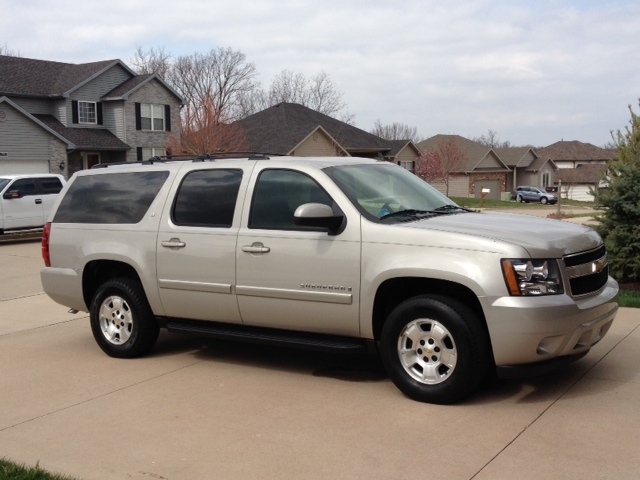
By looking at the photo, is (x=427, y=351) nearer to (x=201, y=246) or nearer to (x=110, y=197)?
(x=201, y=246)

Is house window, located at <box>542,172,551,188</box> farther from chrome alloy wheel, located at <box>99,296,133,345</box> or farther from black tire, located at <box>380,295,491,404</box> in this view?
black tire, located at <box>380,295,491,404</box>

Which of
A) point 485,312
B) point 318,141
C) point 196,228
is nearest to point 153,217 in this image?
point 196,228

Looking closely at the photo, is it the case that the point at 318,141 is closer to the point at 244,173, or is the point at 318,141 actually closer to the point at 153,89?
the point at 153,89

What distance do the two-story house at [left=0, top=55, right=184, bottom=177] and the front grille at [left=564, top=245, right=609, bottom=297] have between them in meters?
36.7

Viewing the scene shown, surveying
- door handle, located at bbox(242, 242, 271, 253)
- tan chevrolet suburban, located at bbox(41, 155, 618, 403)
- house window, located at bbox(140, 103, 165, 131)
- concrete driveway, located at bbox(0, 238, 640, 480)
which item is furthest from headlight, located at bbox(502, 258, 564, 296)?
house window, located at bbox(140, 103, 165, 131)

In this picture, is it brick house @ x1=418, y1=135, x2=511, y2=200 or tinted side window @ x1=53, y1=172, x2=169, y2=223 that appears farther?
brick house @ x1=418, y1=135, x2=511, y2=200

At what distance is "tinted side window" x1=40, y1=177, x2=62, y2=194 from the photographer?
22641mm

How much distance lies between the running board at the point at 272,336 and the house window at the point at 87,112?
39871mm

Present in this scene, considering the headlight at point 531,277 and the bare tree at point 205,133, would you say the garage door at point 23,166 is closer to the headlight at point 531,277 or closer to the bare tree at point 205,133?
the bare tree at point 205,133

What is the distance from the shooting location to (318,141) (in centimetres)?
4781

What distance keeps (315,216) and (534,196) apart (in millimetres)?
61988

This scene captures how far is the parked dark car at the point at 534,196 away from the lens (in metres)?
64.4

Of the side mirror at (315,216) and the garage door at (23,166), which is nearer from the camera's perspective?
the side mirror at (315,216)

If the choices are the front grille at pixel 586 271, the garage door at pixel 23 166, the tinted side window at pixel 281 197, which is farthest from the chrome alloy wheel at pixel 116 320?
the garage door at pixel 23 166
